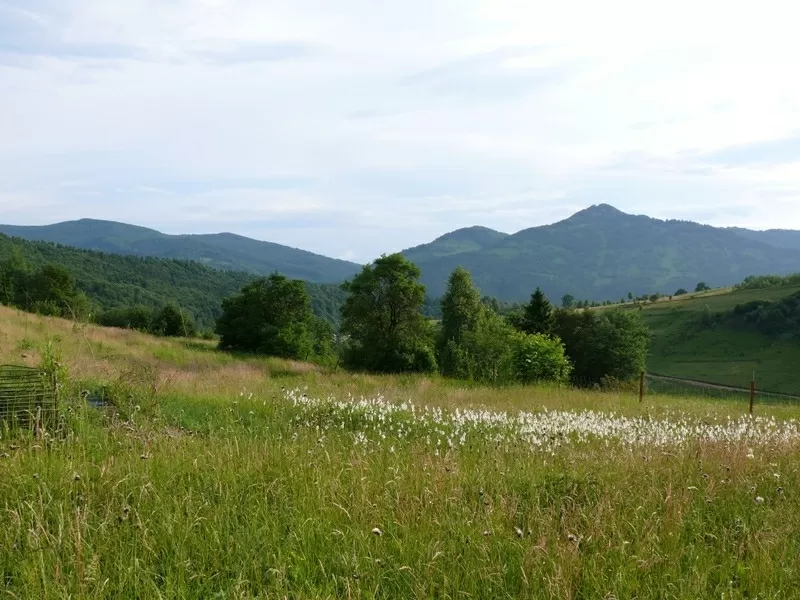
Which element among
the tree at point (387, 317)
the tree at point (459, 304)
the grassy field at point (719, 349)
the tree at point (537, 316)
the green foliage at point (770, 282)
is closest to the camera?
the tree at point (387, 317)

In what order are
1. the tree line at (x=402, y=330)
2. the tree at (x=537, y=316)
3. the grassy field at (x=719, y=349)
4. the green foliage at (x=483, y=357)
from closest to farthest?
the green foliage at (x=483, y=357)
the tree line at (x=402, y=330)
the tree at (x=537, y=316)
the grassy field at (x=719, y=349)

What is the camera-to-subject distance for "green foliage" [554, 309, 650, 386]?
7619 centimetres

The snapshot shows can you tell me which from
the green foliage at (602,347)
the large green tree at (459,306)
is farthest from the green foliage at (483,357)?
the green foliage at (602,347)

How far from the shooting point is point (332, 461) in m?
6.13

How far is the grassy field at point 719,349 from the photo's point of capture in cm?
8956

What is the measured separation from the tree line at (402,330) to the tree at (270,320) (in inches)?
3.5

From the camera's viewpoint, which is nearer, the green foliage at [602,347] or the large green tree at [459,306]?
the large green tree at [459,306]

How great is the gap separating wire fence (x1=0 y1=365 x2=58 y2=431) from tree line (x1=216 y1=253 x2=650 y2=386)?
25103mm

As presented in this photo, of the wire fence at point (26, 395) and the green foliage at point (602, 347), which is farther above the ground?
the wire fence at point (26, 395)

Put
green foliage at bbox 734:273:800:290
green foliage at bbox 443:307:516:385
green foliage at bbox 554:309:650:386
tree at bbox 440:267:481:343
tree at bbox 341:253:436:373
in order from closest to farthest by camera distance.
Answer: green foliage at bbox 443:307:516:385 → tree at bbox 341:253:436:373 → tree at bbox 440:267:481:343 → green foliage at bbox 554:309:650:386 → green foliage at bbox 734:273:800:290

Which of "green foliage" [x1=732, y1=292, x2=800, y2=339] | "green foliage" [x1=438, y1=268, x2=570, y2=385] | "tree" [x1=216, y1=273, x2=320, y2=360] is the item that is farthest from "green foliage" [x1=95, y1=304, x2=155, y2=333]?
"green foliage" [x1=732, y1=292, x2=800, y2=339]

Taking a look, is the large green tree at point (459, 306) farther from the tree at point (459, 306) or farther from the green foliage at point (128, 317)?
the green foliage at point (128, 317)

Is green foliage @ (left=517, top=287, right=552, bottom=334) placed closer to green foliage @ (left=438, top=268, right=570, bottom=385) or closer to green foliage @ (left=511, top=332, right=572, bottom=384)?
green foliage @ (left=438, top=268, right=570, bottom=385)

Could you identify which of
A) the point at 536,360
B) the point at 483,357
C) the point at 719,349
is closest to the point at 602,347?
the point at 536,360
